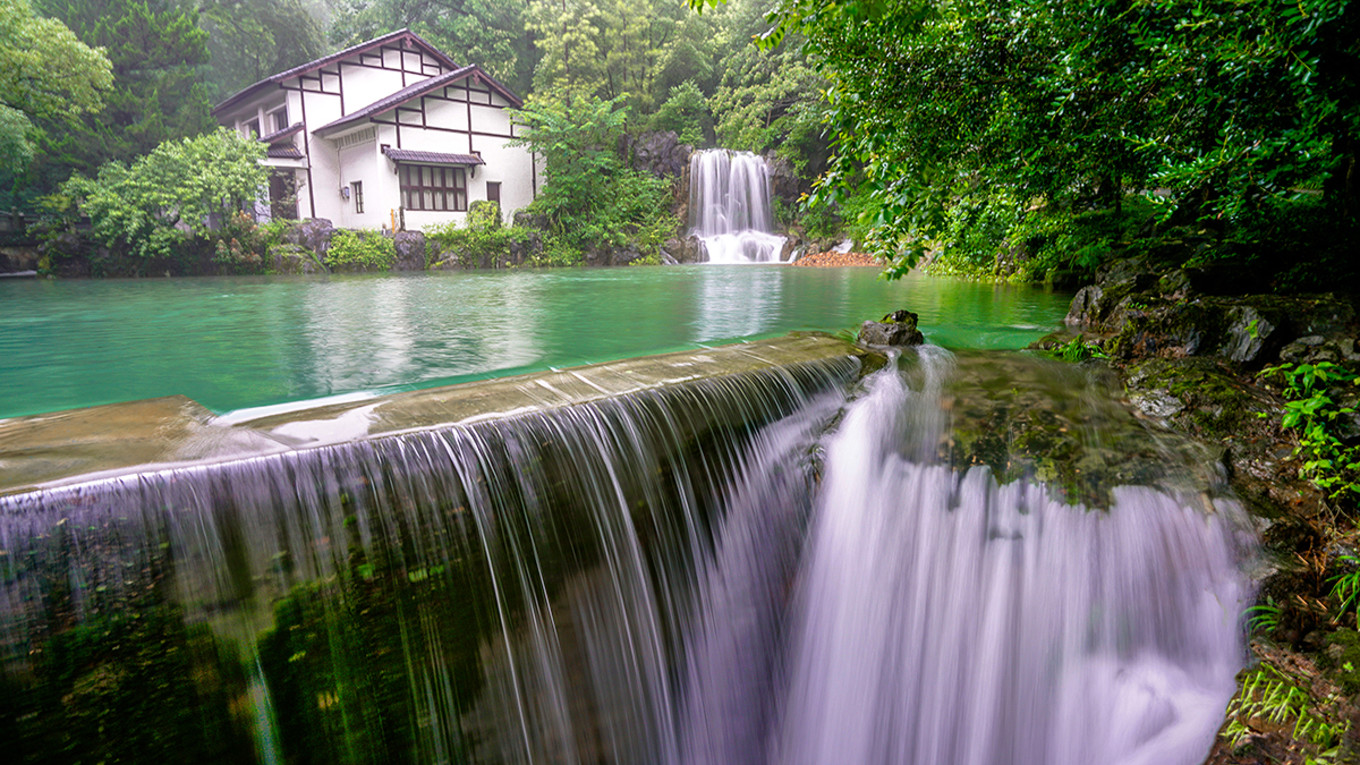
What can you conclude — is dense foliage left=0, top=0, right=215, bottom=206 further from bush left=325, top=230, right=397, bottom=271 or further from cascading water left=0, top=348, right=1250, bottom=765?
cascading water left=0, top=348, right=1250, bottom=765

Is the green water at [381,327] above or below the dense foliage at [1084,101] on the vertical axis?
below

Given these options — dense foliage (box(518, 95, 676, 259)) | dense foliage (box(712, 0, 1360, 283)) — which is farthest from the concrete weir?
dense foliage (box(518, 95, 676, 259))

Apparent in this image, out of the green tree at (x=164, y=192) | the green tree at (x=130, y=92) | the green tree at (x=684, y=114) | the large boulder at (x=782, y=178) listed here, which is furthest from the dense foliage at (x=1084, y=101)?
the green tree at (x=684, y=114)

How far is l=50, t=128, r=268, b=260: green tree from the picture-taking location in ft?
58.9

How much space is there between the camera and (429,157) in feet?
78.9

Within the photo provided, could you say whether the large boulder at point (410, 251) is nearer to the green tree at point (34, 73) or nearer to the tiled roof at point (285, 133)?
the tiled roof at point (285, 133)

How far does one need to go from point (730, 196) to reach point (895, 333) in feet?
76.3

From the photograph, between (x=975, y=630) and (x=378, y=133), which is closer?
(x=975, y=630)

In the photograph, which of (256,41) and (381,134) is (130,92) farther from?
(256,41)

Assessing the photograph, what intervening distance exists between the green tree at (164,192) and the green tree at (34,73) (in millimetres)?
1580

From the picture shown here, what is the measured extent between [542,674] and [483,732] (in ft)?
1.08

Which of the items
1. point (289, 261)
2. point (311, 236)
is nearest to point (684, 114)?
point (311, 236)

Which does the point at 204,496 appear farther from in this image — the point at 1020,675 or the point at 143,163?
the point at 143,163

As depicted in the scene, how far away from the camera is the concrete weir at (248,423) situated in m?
2.49
